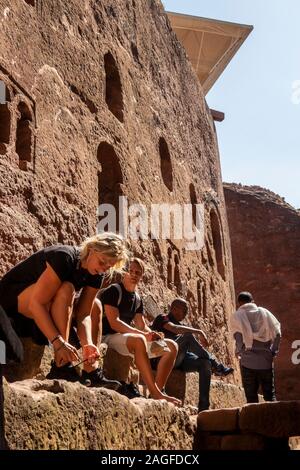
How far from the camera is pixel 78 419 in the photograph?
10.6 ft

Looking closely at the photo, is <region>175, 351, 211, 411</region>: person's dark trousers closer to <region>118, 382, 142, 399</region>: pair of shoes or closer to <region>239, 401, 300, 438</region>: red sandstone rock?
<region>239, 401, 300, 438</region>: red sandstone rock

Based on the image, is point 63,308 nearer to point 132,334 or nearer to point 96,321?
point 96,321

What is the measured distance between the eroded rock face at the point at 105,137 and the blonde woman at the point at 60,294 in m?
1.71

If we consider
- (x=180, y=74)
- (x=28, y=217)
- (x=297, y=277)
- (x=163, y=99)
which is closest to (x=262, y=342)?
(x=28, y=217)

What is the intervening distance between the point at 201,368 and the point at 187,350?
1.23 ft

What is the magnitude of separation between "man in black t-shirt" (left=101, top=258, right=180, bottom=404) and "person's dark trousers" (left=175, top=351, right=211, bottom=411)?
40.6 inches

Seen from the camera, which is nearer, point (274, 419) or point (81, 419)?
point (81, 419)

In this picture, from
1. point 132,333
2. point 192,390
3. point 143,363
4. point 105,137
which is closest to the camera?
point 143,363

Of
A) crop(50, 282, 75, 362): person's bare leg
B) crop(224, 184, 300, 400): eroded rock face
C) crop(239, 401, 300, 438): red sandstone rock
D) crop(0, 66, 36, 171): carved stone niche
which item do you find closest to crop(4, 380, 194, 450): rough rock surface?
crop(50, 282, 75, 362): person's bare leg

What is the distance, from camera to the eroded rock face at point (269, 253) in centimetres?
2300

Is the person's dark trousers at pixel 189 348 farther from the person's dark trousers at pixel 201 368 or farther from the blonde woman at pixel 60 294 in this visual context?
the blonde woman at pixel 60 294

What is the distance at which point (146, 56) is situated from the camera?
36.1ft

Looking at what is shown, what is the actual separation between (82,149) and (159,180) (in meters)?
2.97

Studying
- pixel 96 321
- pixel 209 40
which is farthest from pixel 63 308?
pixel 209 40
